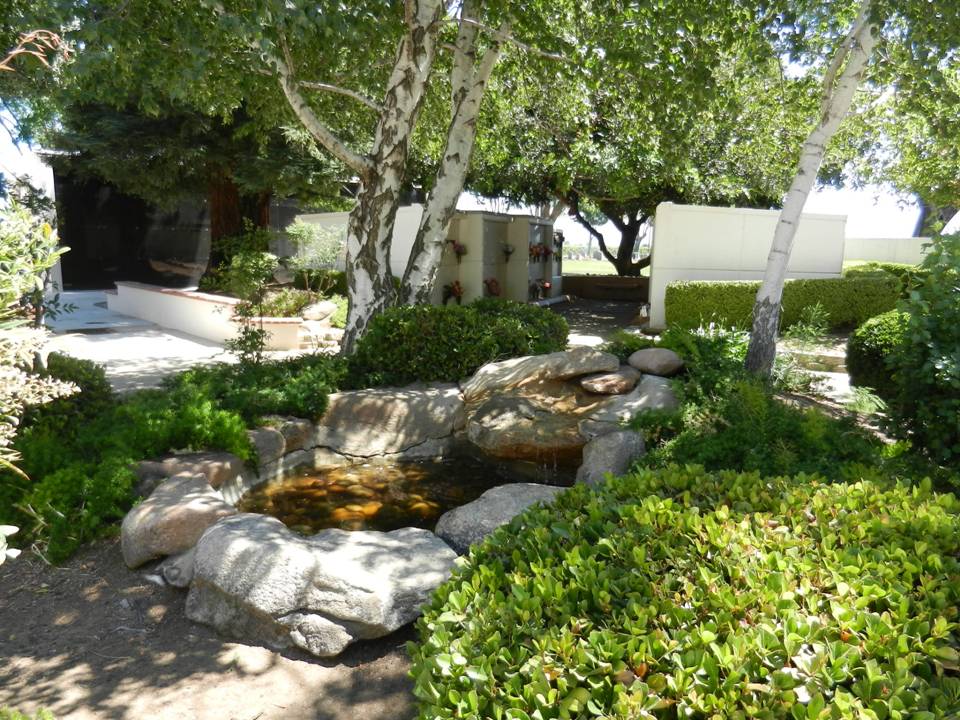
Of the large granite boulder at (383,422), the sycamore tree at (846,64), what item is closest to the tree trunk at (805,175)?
the sycamore tree at (846,64)

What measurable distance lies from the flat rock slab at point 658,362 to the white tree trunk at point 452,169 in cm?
302

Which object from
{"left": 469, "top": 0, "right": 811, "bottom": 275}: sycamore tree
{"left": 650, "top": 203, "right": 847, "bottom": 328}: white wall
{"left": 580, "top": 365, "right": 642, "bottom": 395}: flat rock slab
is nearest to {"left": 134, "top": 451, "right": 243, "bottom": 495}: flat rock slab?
{"left": 580, "top": 365, "right": 642, "bottom": 395}: flat rock slab

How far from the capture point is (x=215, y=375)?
767 centimetres

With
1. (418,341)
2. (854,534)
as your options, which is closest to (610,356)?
(418,341)

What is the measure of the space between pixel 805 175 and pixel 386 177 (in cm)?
456

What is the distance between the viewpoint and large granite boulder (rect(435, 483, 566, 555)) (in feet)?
15.7

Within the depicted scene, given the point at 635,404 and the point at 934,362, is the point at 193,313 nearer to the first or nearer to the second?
the point at 635,404

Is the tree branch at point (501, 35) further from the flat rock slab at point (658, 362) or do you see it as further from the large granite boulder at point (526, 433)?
the large granite boulder at point (526, 433)

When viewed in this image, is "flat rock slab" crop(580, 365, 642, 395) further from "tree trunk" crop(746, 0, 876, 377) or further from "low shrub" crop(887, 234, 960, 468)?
"low shrub" crop(887, 234, 960, 468)

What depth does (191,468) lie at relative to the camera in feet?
18.5

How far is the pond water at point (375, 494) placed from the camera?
582cm

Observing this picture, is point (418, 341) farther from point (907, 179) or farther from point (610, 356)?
point (907, 179)

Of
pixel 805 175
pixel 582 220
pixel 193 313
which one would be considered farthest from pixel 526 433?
pixel 582 220

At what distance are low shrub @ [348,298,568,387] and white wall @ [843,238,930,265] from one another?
30.2 meters
